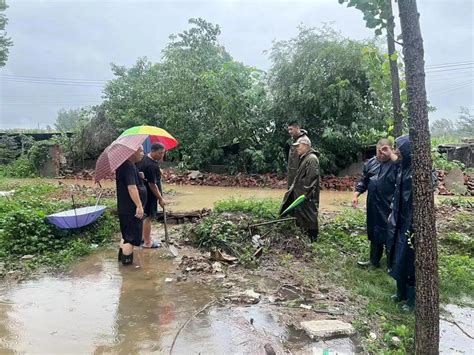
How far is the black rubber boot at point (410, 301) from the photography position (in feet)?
14.3

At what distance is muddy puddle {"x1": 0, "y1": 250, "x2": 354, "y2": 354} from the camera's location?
363 centimetres

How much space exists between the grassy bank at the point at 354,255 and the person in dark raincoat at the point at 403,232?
21 cm

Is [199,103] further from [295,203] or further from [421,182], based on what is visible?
[421,182]

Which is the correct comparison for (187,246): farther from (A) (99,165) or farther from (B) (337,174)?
(B) (337,174)

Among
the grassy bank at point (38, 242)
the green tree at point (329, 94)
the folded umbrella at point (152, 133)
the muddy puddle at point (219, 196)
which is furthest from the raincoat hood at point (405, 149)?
the green tree at point (329, 94)

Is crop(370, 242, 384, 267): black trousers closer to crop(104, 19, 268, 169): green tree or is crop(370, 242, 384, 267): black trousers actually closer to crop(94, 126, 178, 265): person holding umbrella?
crop(94, 126, 178, 265): person holding umbrella

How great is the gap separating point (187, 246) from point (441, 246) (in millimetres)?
3945

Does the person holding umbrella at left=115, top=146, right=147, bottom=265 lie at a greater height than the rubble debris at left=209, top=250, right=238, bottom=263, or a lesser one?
greater

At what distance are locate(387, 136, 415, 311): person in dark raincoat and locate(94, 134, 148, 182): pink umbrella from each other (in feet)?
10.6

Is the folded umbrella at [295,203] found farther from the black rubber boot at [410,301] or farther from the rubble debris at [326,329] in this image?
the rubble debris at [326,329]

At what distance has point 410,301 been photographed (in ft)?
14.5

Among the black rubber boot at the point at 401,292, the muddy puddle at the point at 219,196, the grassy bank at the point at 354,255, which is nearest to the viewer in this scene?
the grassy bank at the point at 354,255

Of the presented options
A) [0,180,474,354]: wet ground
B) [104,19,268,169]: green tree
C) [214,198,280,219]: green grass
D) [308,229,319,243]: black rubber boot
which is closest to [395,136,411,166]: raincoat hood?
[0,180,474,354]: wet ground

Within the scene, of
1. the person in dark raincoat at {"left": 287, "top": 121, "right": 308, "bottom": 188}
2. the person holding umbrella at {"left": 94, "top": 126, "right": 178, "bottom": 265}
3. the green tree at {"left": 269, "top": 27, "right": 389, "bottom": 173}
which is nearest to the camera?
the person holding umbrella at {"left": 94, "top": 126, "right": 178, "bottom": 265}
